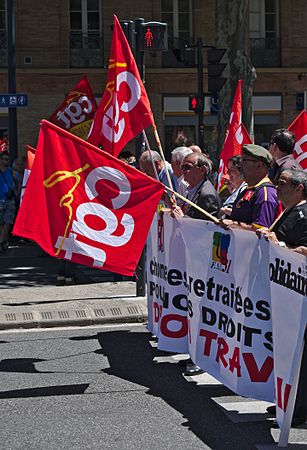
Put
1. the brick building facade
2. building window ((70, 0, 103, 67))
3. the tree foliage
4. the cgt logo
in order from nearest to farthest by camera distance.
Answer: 1. the cgt logo
2. the tree foliage
3. the brick building facade
4. building window ((70, 0, 103, 67))

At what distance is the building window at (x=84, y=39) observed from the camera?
3247 centimetres

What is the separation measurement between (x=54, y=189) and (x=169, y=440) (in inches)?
92.5

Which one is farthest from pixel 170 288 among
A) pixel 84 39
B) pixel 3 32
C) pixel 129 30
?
pixel 84 39

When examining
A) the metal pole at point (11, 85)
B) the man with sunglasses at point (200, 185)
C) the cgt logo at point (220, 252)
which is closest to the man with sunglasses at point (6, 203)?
the metal pole at point (11, 85)

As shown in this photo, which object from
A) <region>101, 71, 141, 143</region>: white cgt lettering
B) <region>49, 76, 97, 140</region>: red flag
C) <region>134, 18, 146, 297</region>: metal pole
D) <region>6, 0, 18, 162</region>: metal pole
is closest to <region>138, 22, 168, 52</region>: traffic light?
<region>134, 18, 146, 297</region>: metal pole

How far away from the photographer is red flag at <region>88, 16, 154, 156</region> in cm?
892

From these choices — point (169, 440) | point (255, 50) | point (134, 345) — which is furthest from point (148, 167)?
point (255, 50)

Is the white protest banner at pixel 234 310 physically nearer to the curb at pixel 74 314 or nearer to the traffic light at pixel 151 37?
the curb at pixel 74 314

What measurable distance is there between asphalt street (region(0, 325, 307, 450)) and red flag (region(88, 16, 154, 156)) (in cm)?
202

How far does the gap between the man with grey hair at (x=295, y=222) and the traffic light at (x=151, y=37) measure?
16.6 ft

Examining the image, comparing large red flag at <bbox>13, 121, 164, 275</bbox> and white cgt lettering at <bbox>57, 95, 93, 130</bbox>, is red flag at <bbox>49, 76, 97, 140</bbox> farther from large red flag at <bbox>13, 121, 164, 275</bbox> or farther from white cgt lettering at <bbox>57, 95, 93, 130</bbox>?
large red flag at <bbox>13, 121, 164, 275</bbox>

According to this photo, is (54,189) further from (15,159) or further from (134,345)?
(15,159)

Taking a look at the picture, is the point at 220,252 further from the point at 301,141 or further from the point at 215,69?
the point at 215,69

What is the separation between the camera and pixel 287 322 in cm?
577
